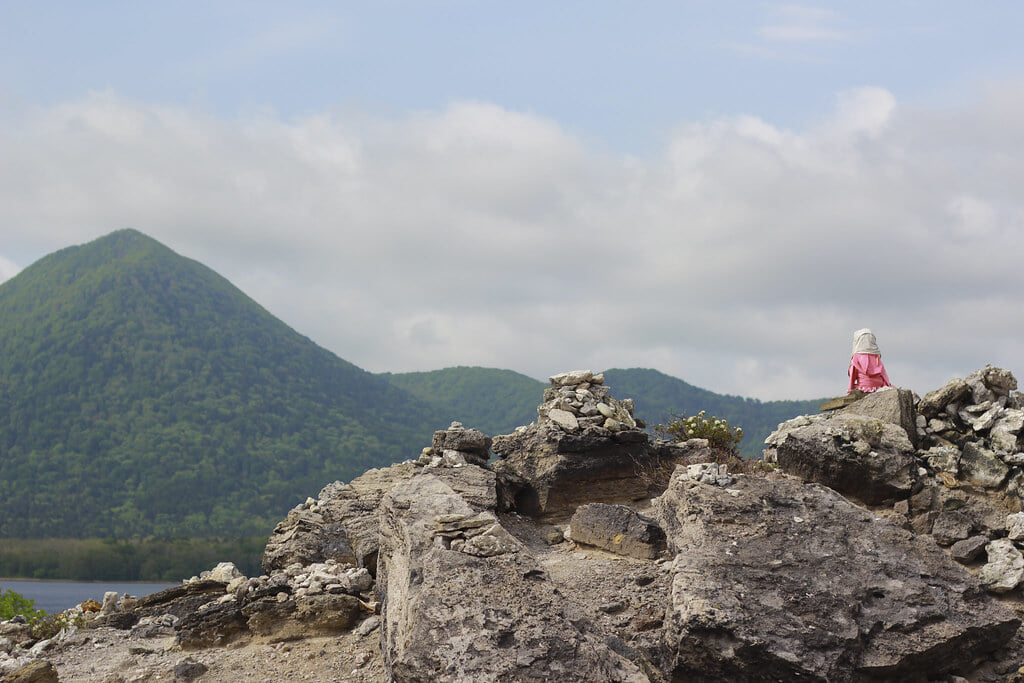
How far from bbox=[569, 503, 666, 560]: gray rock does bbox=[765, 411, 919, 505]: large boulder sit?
263cm

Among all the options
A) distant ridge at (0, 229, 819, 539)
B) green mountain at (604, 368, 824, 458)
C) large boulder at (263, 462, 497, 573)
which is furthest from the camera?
distant ridge at (0, 229, 819, 539)

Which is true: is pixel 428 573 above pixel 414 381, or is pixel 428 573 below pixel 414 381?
below

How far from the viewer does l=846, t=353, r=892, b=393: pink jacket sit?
15453mm

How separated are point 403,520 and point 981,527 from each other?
854 centimetres

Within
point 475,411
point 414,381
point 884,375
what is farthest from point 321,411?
point 884,375

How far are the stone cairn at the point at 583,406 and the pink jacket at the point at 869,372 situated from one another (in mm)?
4362

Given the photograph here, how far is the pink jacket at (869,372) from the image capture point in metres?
15.5

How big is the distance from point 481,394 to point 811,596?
442 feet

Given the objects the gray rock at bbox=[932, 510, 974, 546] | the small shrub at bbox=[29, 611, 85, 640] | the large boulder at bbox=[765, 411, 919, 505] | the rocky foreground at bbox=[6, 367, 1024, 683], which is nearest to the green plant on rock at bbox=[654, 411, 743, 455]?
the rocky foreground at bbox=[6, 367, 1024, 683]

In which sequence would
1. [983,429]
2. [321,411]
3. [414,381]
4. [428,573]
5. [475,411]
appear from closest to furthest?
[428,573]
[983,429]
[475,411]
[321,411]
[414,381]

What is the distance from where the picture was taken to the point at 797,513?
10562 mm

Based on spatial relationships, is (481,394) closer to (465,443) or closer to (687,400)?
(687,400)

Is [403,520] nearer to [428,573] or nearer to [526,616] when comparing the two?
[428,573]

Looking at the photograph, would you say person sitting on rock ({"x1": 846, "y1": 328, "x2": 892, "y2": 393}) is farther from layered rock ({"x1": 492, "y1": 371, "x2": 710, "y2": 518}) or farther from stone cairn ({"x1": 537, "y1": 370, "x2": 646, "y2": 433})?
stone cairn ({"x1": 537, "y1": 370, "x2": 646, "y2": 433})
